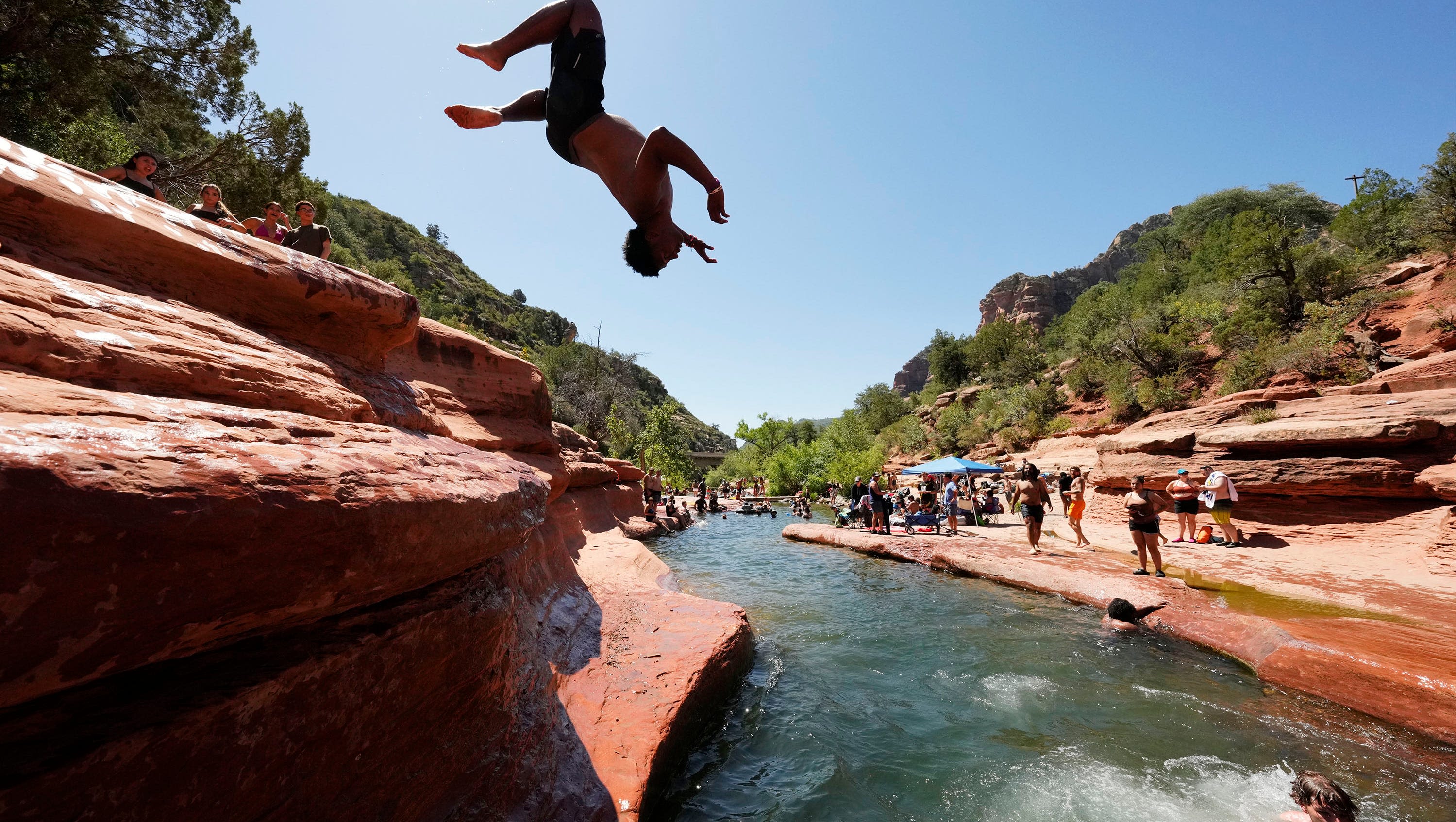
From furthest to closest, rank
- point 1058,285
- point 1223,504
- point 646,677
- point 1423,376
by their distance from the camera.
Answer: point 1058,285 → point 1423,376 → point 1223,504 → point 646,677

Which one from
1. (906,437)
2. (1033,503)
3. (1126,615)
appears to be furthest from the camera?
(906,437)

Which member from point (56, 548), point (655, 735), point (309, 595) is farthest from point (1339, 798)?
point (56, 548)

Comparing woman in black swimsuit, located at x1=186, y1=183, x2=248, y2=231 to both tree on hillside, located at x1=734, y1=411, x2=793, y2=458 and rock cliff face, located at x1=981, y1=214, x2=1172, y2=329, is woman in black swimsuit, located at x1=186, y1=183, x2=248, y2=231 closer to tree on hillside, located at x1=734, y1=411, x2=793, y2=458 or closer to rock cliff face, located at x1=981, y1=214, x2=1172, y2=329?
tree on hillside, located at x1=734, y1=411, x2=793, y2=458

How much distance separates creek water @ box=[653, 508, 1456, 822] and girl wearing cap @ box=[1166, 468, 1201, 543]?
5480mm

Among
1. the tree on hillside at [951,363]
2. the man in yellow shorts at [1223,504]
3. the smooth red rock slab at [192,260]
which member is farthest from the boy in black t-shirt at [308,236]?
the tree on hillside at [951,363]

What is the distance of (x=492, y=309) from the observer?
73.7 meters

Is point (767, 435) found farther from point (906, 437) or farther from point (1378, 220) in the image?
point (1378, 220)

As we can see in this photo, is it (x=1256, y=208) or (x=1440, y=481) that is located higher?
(x=1256, y=208)

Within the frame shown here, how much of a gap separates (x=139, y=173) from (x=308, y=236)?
4.31 ft

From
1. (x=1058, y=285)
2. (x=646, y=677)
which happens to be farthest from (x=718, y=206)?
(x=1058, y=285)

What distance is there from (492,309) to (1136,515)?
78.1 meters

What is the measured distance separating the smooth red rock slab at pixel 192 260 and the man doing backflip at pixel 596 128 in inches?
46.0

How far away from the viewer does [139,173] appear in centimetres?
459

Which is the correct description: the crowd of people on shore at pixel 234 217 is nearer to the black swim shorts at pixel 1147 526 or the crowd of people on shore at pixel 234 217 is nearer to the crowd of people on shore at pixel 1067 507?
the black swim shorts at pixel 1147 526
